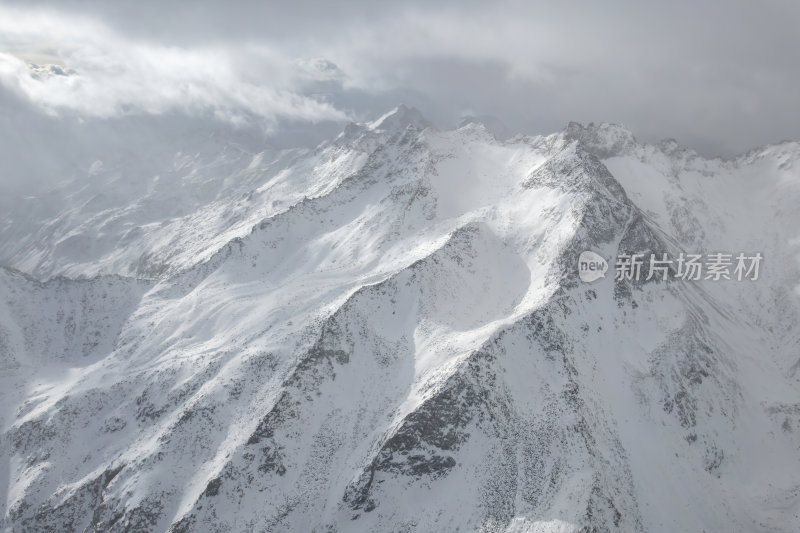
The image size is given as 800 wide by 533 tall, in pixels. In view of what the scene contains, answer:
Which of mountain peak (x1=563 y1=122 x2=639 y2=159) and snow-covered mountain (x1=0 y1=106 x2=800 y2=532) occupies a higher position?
mountain peak (x1=563 y1=122 x2=639 y2=159)

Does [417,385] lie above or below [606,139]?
Answer: below

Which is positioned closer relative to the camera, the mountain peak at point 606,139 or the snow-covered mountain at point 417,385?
the snow-covered mountain at point 417,385

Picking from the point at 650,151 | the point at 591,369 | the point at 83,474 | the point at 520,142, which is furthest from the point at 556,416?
the point at 650,151

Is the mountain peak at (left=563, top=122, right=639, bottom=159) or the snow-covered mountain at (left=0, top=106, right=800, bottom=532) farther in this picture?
the mountain peak at (left=563, top=122, right=639, bottom=159)

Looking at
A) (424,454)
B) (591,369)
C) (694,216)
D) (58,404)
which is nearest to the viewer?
(424,454)

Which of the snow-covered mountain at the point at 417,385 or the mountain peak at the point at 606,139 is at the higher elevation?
the mountain peak at the point at 606,139

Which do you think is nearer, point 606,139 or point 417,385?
point 417,385

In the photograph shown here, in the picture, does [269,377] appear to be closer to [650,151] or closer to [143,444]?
[143,444]

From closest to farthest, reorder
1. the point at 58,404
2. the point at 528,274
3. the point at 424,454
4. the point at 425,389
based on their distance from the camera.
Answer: the point at 424,454
the point at 425,389
the point at 58,404
the point at 528,274
